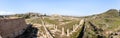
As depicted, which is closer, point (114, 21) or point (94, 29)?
point (94, 29)

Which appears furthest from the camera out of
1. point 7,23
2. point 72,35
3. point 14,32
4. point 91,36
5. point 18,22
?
point 72,35

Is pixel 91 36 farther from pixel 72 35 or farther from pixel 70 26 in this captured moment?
pixel 70 26

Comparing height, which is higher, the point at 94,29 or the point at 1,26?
the point at 1,26

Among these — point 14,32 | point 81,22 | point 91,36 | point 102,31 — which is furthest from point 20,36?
point 81,22

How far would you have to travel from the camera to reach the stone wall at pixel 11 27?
7142cm

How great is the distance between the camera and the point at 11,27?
8031cm

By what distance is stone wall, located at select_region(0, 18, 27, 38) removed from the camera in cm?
7142

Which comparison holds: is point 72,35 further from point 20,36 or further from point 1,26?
point 1,26

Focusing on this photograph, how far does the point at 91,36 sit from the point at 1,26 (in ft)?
150

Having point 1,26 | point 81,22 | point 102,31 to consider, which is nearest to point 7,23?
point 1,26

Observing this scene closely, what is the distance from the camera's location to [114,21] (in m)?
147

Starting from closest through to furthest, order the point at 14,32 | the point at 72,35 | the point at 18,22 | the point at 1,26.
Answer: the point at 1,26 → the point at 14,32 → the point at 18,22 → the point at 72,35

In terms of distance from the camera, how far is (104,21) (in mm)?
148375

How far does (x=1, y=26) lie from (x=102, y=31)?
60567 mm
